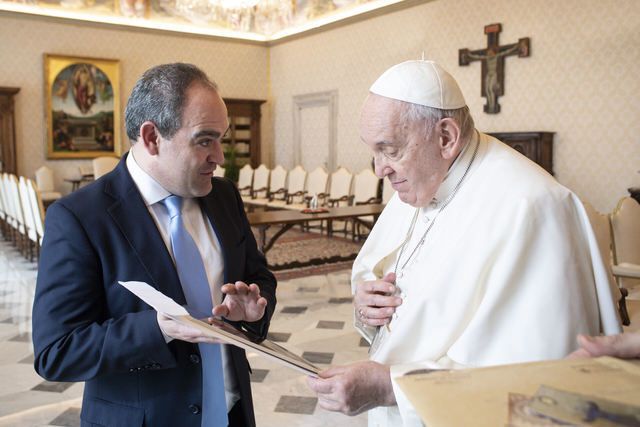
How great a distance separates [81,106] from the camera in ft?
41.0

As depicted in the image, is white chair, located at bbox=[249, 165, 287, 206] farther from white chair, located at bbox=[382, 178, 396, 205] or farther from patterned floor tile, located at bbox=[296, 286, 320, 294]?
patterned floor tile, located at bbox=[296, 286, 320, 294]

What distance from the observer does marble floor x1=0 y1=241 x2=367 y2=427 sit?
345 cm

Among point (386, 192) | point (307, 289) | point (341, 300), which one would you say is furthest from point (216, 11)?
point (341, 300)

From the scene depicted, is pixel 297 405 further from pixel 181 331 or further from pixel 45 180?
pixel 45 180

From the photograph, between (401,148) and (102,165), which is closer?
(401,148)

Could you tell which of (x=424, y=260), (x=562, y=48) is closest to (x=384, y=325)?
(x=424, y=260)

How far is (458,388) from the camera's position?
72 centimetres

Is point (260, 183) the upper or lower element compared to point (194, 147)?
lower

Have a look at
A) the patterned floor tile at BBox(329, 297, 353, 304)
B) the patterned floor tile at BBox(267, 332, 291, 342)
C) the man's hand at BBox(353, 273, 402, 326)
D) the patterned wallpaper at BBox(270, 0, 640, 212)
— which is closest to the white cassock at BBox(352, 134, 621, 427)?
the man's hand at BBox(353, 273, 402, 326)

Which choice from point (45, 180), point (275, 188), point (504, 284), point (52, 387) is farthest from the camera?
point (275, 188)

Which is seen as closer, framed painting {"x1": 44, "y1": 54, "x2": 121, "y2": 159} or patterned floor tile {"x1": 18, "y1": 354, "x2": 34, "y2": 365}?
patterned floor tile {"x1": 18, "y1": 354, "x2": 34, "y2": 365}

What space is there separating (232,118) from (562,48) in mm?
8099

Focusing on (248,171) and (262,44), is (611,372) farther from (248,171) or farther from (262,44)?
(262,44)

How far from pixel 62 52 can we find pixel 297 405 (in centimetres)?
1109
